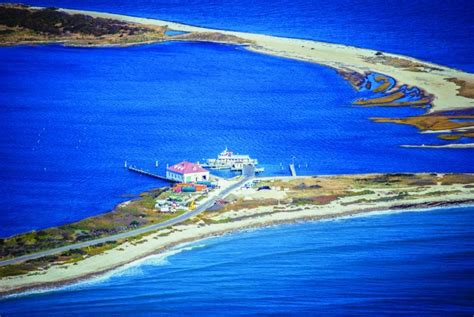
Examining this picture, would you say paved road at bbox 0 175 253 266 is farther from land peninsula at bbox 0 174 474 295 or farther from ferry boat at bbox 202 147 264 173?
ferry boat at bbox 202 147 264 173

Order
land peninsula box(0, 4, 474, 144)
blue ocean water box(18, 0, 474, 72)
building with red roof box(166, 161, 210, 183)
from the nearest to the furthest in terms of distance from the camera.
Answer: building with red roof box(166, 161, 210, 183), land peninsula box(0, 4, 474, 144), blue ocean water box(18, 0, 474, 72)

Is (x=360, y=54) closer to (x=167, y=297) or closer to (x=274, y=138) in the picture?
(x=274, y=138)

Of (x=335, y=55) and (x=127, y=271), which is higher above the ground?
(x=335, y=55)

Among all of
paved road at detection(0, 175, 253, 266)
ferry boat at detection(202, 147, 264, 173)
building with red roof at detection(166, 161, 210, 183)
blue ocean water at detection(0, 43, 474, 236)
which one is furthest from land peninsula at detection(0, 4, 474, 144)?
paved road at detection(0, 175, 253, 266)

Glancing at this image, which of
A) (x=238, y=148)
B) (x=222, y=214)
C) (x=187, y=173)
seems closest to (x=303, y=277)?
(x=222, y=214)

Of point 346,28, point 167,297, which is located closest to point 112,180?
point 167,297

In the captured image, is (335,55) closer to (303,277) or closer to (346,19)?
(346,19)
